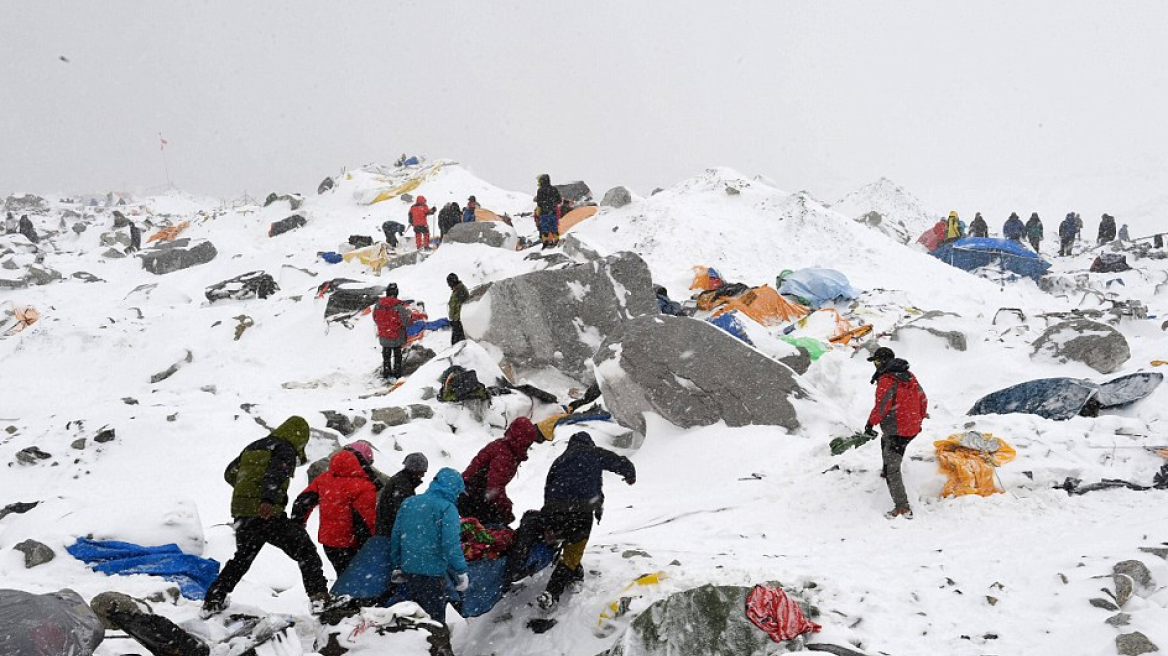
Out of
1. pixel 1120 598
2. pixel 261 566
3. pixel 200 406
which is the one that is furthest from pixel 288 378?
pixel 1120 598

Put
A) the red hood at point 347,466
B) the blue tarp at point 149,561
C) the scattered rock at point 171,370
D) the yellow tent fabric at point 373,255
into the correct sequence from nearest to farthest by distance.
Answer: the red hood at point 347,466, the blue tarp at point 149,561, the scattered rock at point 171,370, the yellow tent fabric at point 373,255

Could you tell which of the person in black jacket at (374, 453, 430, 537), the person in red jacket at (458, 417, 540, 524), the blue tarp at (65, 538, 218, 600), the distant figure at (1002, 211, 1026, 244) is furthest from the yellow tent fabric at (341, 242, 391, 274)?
the distant figure at (1002, 211, 1026, 244)

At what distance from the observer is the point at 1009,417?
23.3ft

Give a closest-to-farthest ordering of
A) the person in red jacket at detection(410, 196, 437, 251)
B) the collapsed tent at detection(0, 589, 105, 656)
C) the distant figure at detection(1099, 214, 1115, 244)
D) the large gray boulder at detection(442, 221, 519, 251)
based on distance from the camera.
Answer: the collapsed tent at detection(0, 589, 105, 656)
the large gray boulder at detection(442, 221, 519, 251)
the person in red jacket at detection(410, 196, 437, 251)
the distant figure at detection(1099, 214, 1115, 244)

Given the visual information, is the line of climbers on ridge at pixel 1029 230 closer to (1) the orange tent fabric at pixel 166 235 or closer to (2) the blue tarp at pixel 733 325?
(2) the blue tarp at pixel 733 325

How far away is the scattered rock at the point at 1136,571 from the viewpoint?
4.36 meters

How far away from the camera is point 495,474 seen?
5.34 metres

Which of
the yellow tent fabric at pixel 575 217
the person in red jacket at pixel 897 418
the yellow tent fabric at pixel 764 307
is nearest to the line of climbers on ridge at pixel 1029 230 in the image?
the yellow tent fabric at pixel 764 307

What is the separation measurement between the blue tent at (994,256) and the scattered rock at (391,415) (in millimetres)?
18204

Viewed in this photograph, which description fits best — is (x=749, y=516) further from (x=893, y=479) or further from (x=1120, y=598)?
(x=1120, y=598)

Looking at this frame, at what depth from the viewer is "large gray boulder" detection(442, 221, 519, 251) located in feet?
61.4

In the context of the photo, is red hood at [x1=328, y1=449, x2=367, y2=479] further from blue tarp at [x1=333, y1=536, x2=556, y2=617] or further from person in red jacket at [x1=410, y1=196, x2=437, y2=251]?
person in red jacket at [x1=410, y1=196, x2=437, y2=251]

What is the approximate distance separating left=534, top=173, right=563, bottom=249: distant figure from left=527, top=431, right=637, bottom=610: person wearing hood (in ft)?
38.3

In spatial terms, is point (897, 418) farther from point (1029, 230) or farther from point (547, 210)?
point (1029, 230)
